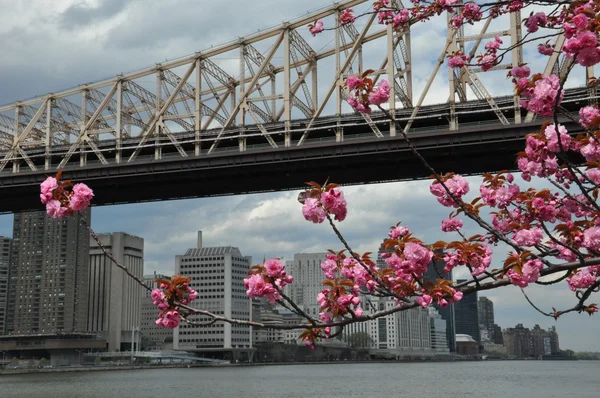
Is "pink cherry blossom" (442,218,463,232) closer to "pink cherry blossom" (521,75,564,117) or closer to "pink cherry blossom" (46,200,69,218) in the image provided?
"pink cherry blossom" (521,75,564,117)

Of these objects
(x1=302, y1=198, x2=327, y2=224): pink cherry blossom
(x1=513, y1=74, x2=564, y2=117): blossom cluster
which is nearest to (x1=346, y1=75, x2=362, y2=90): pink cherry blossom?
(x1=302, y1=198, x2=327, y2=224): pink cherry blossom

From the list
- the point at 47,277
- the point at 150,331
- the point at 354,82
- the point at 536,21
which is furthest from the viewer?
the point at 150,331

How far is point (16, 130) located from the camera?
43062mm

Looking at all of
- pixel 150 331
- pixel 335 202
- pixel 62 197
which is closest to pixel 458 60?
pixel 335 202

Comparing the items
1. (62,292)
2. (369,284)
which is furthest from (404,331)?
(369,284)

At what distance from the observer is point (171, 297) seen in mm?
5988

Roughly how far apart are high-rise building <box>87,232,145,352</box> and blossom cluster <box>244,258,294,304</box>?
15089 centimetres

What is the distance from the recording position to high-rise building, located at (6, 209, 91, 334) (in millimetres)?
142125

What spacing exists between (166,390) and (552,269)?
163 ft

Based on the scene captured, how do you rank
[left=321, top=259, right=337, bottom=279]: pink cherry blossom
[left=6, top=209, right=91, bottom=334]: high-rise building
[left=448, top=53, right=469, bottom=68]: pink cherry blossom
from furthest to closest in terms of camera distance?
[left=6, top=209, right=91, bottom=334]: high-rise building, [left=448, top=53, right=469, bottom=68]: pink cherry blossom, [left=321, top=259, right=337, bottom=279]: pink cherry blossom

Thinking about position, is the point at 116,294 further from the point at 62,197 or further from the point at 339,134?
the point at 62,197

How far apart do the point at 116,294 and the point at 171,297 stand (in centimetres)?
16112

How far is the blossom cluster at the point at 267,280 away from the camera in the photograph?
5.98 meters

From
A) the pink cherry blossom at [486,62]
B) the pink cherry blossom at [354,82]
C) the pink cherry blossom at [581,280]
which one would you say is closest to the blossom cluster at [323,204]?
the pink cherry blossom at [354,82]
